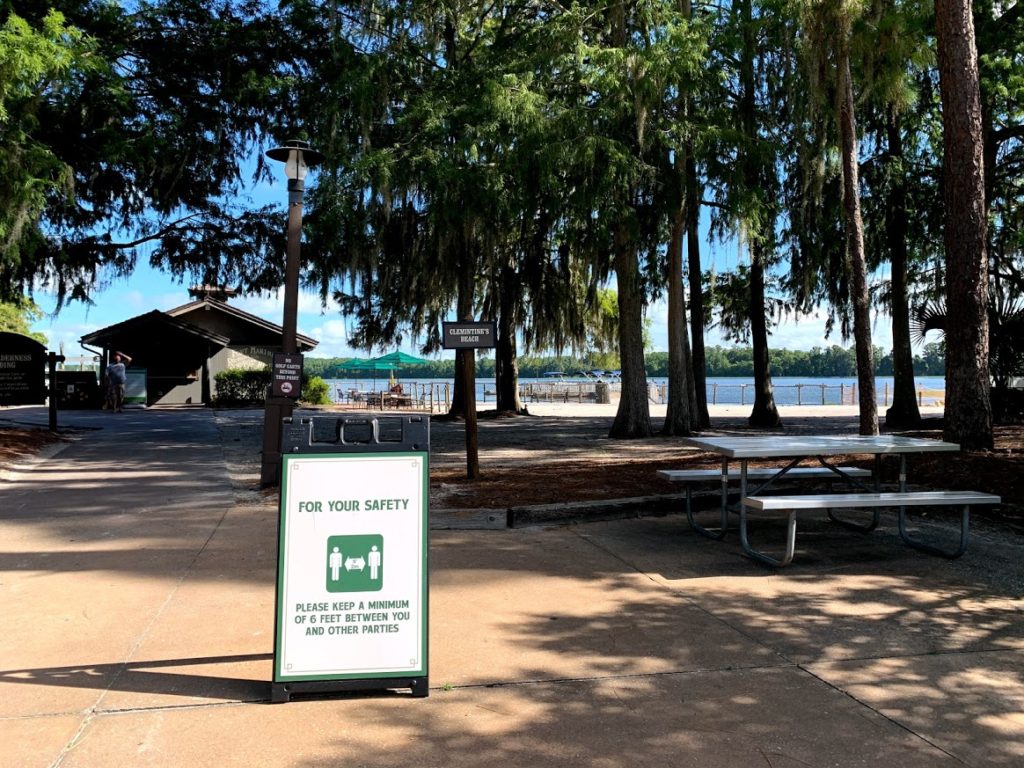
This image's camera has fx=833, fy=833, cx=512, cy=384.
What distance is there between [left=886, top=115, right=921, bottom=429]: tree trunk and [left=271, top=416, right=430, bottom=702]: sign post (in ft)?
61.7

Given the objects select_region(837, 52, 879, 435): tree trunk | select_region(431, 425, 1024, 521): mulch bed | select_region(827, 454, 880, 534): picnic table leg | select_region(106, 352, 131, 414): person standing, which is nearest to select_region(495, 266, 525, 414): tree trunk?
select_region(106, 352, 131, 414): person standing

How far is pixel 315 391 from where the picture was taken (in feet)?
110

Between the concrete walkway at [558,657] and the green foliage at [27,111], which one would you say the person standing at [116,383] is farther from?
the concrete walkway at [558,657]

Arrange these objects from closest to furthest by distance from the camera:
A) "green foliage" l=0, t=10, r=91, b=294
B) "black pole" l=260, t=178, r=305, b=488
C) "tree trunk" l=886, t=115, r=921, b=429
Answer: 1. "black pole" l=260, t=178, r=305, b=488
2. "green foliage" l=0, t=10, r=91, b=294
3. "tree trunk" l=886, t=115, r=921, b=429

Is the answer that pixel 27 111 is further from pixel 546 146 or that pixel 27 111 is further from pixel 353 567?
pixel 353 567

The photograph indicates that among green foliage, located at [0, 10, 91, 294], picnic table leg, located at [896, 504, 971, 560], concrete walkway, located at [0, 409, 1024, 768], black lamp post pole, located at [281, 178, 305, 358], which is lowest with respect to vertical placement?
concrete walkway, located at [0, 409, 1024, 768]

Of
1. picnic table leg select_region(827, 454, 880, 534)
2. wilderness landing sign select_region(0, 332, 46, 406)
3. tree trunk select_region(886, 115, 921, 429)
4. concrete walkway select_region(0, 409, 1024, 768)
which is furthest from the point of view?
tree trunk select_region(886, 115, 921, 429)

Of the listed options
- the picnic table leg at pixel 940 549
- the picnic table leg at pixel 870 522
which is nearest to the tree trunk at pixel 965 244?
the picnic table leg at pixel 870 522

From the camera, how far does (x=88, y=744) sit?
3.26 meters

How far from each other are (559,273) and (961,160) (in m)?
14.4

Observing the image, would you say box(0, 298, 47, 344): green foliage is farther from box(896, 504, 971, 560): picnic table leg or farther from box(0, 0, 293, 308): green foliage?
box(896, 504, 971, 560): picnic table leg

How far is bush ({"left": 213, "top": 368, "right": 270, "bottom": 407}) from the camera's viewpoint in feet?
106

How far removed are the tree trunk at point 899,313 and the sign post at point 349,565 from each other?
1879cm

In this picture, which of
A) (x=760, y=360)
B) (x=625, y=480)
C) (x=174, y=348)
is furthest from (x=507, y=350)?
(x=625, y=480)
